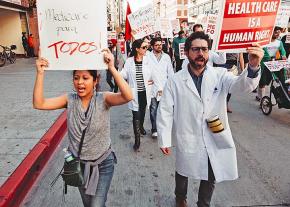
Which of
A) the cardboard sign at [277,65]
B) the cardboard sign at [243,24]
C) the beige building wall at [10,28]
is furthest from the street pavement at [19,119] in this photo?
the beige building wall at [10,28]

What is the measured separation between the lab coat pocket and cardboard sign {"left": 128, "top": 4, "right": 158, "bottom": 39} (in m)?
3.80

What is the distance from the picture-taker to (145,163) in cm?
446

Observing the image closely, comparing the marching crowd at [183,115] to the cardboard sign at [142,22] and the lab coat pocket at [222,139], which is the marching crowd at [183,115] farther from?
the cardboard sign at [142,22]

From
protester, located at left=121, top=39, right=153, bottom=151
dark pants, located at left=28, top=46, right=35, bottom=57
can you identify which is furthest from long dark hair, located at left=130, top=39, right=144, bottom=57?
dark pants, located at left=28, top=46, right=35, bottom=57

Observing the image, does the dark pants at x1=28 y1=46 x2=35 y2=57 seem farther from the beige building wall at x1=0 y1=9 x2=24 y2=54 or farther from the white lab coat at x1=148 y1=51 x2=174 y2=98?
the white lab coat at x1=148 y1=51 x2=174 y2=98

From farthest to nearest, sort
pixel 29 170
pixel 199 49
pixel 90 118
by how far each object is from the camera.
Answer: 1. pixel 29 170
2. pixel 199 49
3. pixel 90 118

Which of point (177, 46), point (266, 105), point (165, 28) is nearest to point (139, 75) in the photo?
point (266, 105)

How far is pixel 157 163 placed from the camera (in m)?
4.46

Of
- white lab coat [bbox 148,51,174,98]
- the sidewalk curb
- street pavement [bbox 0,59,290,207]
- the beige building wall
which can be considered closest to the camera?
the sidewalk curb

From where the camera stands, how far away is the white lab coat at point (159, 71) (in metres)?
5.17

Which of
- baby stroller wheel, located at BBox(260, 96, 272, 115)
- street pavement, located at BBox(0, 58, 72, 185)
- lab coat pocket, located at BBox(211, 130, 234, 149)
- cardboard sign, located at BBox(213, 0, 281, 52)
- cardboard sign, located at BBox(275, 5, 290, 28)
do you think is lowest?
street pavement, located at BBox(0, 58, 72, 185)

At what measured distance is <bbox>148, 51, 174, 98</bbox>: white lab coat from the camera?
17.0 feet

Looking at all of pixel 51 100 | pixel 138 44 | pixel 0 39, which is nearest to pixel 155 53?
pixel 138 44

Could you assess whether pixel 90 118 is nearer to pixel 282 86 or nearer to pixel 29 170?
pixel 29 170
